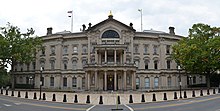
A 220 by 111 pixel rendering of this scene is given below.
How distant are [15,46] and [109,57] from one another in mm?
19907

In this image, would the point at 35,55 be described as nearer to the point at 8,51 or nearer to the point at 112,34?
the point at 8,51

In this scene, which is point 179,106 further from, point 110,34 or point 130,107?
point 110,34

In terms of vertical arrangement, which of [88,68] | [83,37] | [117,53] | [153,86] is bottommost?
[153,86]

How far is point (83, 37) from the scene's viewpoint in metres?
53.3

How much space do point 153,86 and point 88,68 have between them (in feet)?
Answer: 52.0

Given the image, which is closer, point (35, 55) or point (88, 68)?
point (88, 68)

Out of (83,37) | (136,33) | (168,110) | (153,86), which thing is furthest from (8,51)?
(168,110)

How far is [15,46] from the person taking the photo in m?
49.8

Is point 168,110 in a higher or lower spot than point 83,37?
Result: lower

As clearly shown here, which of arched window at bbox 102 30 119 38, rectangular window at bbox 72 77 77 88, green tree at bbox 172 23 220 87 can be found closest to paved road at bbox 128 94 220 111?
green tree at bbox 172 23 220 87

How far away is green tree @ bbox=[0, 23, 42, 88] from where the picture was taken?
161 feet

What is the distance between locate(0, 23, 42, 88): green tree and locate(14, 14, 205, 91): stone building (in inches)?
215

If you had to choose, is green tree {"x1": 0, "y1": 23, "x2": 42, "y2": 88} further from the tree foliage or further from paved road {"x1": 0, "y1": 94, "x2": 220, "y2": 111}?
paved road {"x1": 0, "y1": 94, "x2": 220, "y2": 111}

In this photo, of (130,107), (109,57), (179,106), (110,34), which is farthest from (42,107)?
(110,34)
